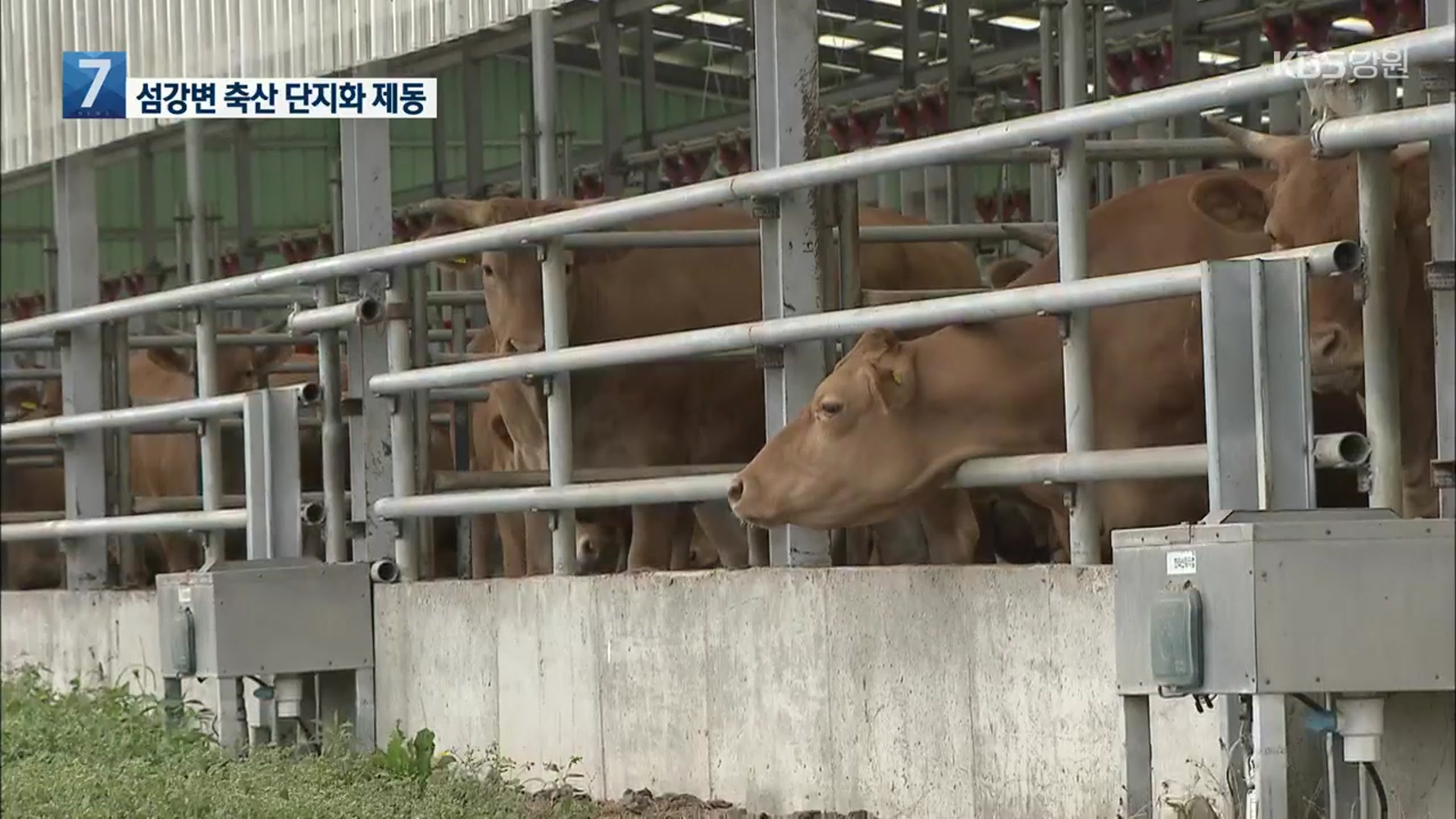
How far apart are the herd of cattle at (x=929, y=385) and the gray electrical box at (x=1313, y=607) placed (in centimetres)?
79

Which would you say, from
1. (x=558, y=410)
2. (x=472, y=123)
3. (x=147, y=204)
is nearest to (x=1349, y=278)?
(x=558, y=410)

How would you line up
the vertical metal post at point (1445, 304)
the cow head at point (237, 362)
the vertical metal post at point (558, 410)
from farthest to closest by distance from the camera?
the cow head at point (237, 362), the vertical metal post at point (558, 410), the vertical metal post at point (1445, 304)

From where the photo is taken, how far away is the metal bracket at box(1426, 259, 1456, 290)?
4.98m

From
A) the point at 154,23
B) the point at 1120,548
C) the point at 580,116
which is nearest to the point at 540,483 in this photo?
the point at 154,23

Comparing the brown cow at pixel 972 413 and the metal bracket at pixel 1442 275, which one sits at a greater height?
the metal bracket at pixel 1442 275

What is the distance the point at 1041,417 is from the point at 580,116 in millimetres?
25926

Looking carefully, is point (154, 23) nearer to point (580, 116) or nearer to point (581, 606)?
point (581, 606)

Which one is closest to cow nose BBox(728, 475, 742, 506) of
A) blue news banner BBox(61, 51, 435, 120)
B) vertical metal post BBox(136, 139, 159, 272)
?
blue news banner BBox(61, 51, 435, 120)

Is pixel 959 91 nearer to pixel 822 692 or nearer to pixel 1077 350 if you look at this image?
pixel 822 692

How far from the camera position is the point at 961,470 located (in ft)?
22.1

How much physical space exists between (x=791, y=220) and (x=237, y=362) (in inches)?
288

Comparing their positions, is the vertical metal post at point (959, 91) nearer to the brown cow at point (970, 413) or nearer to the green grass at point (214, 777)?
the green grass at point (214, 777)

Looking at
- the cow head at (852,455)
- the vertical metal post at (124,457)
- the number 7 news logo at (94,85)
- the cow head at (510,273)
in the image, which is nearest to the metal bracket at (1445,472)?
the cow head at (852,455)

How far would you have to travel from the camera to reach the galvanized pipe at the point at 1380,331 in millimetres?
5176
